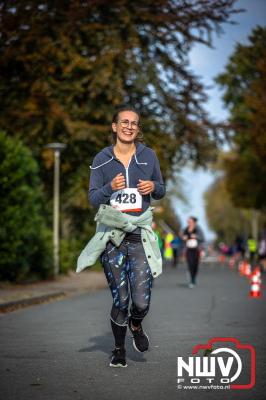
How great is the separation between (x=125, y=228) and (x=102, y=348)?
198 centimetres

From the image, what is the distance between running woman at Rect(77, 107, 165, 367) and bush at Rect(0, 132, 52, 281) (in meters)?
11.0

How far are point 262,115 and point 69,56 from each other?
1217cm

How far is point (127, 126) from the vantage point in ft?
22.3

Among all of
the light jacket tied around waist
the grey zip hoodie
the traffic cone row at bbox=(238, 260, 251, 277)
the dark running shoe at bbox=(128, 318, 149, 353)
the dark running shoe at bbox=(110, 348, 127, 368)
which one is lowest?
the traffic cone row at bbox=(238, 260, 251, 277)

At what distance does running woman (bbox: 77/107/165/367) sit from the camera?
6.55 meters

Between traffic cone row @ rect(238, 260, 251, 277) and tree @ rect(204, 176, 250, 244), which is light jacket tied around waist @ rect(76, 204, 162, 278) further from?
tree @ rect(204, 176, 250, 244)

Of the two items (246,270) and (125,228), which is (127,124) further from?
(246,270)

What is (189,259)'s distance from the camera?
2097 centimetres

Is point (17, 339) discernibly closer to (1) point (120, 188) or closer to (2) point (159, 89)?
(1) point (120, 188)

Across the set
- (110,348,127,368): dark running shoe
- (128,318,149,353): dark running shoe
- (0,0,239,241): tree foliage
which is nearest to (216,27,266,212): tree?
(0,0,239,241): tree foliage

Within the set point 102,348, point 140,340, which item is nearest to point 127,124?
point 140,340

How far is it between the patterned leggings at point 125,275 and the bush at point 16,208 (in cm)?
1101

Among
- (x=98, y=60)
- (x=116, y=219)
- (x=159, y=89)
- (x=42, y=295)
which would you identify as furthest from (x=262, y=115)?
(x=116, y=219)

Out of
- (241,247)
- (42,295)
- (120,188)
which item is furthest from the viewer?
(241,247)
